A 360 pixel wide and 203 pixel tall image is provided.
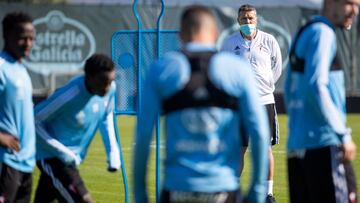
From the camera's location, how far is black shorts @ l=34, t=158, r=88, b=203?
842 cm

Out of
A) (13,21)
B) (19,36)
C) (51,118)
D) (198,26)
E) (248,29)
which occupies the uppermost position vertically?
(198,26)

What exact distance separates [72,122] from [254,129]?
2.81 metres

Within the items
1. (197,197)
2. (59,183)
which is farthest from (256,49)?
(197,197)

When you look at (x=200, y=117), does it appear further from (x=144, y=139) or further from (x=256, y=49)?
(x=256, y=49)

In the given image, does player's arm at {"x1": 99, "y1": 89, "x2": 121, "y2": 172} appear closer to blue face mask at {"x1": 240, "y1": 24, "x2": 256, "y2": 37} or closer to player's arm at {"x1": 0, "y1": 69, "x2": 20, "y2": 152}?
player's arm at {"x1": 0, "y1": 69, "x2": 20, "y2": 152}

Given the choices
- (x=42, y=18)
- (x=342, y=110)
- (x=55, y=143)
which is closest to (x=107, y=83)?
(x=55, y=143)

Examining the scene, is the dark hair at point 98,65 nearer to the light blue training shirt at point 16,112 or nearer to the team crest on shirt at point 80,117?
the team crest on shirt at point 80,117

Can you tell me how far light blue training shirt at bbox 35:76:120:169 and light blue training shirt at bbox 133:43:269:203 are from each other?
94.3 inches

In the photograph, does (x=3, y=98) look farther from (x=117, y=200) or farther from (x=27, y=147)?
(x=117, y=200)

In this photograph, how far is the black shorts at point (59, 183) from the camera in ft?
27.6

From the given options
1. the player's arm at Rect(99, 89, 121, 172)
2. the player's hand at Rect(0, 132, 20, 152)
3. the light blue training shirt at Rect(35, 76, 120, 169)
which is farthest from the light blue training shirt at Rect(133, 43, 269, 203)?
the player's arm at Rect(99, 89, 121, 172)

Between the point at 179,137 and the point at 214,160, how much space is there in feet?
0.76

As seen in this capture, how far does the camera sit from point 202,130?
5871 millimetres

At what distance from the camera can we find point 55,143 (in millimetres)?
8391
